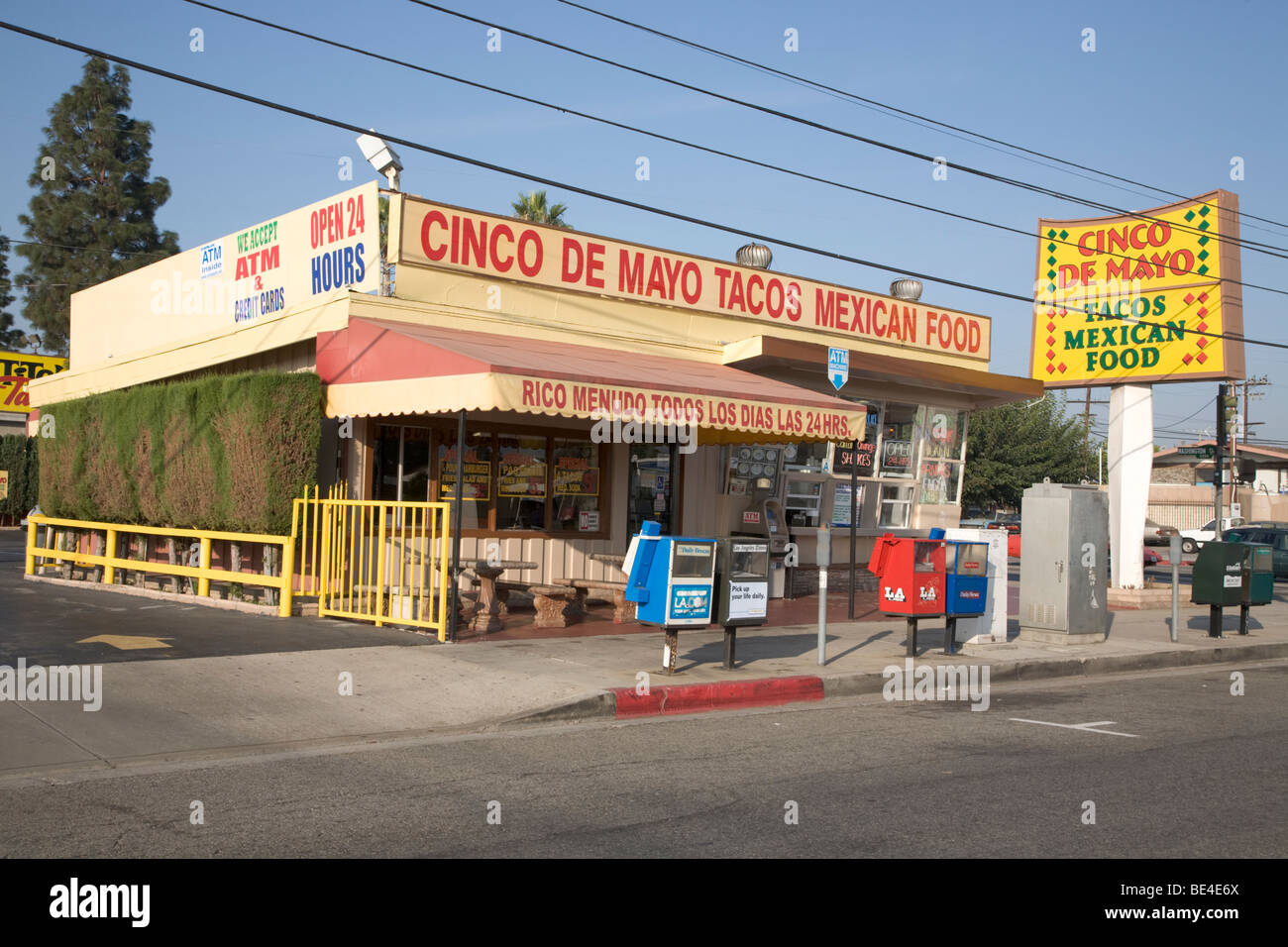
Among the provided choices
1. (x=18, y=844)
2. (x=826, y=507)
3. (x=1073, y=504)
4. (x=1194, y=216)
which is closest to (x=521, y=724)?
(x=18, y=844)

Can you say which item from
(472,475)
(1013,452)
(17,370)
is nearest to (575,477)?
(472,475)

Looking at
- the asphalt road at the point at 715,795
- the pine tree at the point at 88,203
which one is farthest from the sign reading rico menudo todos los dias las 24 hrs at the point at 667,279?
the pine tree at the point at 88,203

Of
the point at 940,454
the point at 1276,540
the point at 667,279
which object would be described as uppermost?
the point at 667,279

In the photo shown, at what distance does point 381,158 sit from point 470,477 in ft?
13.7

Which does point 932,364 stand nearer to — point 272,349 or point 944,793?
point 272,349

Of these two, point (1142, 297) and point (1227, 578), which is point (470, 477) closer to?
point (1227, 578)

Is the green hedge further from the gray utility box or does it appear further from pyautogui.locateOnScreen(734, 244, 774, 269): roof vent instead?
the gray utility box

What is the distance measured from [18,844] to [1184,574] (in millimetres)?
34121

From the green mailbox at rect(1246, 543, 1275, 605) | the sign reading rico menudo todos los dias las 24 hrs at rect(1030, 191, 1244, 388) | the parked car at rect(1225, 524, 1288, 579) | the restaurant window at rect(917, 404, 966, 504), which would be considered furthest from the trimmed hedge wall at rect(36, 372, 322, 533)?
the parked car at rect(1225, 524, 1288, 579)

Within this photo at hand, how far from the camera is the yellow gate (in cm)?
1228

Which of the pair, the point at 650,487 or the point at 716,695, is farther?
the point at 650,487

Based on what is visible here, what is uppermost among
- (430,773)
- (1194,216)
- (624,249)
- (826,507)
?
(1194,216)

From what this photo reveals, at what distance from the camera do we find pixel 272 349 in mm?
15219

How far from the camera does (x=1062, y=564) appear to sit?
560 inches
